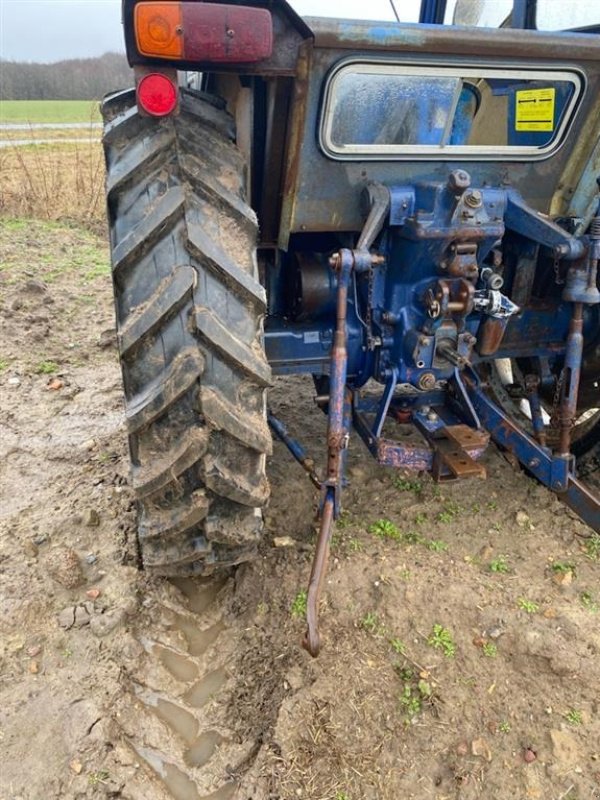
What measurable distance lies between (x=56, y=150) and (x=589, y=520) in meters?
15.5

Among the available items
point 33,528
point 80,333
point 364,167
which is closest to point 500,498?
point 364,167

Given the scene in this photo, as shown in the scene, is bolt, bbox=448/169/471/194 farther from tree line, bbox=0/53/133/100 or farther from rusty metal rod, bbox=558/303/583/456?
tree line, bbox=0/53/133/100

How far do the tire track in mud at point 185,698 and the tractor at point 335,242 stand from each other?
0.82 feet

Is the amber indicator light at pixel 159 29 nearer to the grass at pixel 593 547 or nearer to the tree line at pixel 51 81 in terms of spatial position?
the grass at pixel 593 547

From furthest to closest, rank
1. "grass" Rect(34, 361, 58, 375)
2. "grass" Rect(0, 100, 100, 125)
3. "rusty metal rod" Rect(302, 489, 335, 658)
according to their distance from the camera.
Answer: "grass" Rect(0, 100, 100, 125), "grass" Rect(34, 361, 58, 375), "rusty metal rod" Rect(302, 489, 335, 658)

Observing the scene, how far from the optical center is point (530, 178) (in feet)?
8.28

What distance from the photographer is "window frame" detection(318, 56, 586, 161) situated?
209 centimetres

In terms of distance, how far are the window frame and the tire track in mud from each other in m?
1.65

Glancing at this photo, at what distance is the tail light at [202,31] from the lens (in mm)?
1594

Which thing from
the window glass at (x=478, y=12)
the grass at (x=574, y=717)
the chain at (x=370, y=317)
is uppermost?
the window glass at (x=478, y=12)

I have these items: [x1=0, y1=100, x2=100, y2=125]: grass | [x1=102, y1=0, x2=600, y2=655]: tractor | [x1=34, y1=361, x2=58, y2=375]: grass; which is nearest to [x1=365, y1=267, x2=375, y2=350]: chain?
[x1=102, y1=0, x2=600, y2=655]: tractor

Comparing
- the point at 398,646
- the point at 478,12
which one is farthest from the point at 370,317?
the point at 478,12

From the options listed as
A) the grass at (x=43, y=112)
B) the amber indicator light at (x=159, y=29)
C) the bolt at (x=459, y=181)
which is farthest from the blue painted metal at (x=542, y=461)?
the grass at (x=43, y=112)

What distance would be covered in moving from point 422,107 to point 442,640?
6.10 ft
